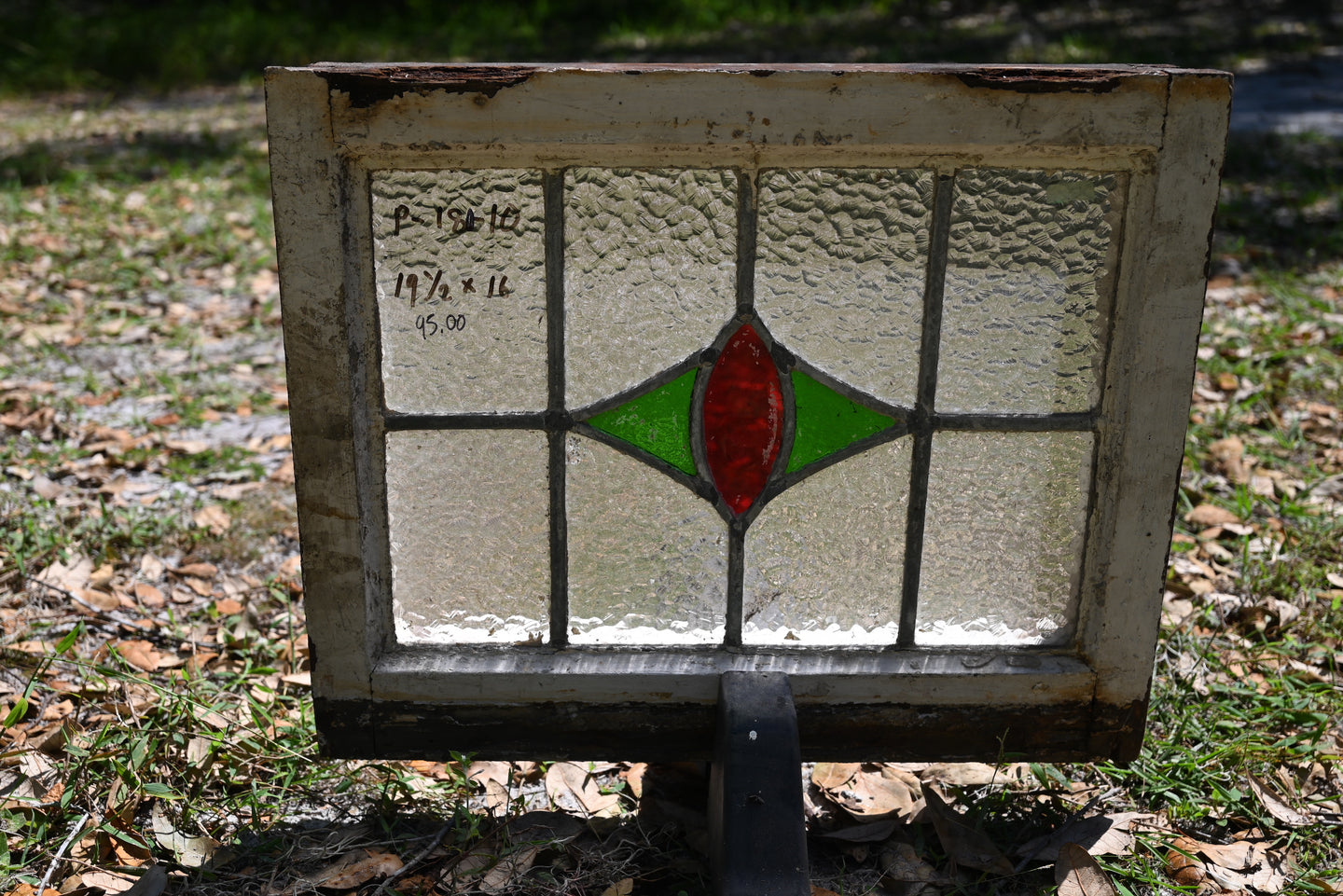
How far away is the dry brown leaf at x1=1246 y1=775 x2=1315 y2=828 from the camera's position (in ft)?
5.08

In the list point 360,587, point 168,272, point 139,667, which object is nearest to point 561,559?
point 360,587

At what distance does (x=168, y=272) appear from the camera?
3.80 metres

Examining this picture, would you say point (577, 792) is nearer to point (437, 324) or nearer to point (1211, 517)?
point (437, 324)

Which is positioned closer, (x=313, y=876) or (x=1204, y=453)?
(x=313, y=876)

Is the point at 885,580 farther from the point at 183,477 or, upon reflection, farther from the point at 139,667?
the point at 183,477

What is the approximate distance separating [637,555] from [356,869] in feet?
1.75

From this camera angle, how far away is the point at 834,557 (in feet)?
4.62

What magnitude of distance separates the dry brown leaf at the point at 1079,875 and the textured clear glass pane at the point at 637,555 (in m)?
0.51

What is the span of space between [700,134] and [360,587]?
656mm

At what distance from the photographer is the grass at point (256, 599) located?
4.86ft

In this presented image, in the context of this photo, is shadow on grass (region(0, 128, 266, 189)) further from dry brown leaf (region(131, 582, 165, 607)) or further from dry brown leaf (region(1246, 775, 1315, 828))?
dry brown leaf (region(1246, 775, 1315, 828))

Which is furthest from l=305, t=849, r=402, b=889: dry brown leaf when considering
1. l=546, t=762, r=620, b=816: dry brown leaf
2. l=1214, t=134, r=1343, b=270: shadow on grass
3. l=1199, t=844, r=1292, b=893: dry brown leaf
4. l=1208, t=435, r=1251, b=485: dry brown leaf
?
l=1214, t=134, r=1343, b=270: shadow on grass

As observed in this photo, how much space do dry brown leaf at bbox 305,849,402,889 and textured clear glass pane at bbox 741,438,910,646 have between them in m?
0.54

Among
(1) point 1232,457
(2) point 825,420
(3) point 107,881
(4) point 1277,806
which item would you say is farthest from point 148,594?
(1) point 1232,457
